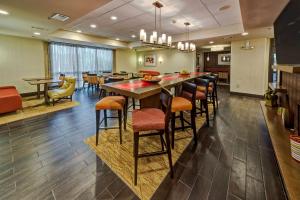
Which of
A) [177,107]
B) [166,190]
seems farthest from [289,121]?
[166,190]

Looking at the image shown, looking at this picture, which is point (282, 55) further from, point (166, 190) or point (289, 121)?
point (166, 190)

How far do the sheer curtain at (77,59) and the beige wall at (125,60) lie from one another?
19.6 inches

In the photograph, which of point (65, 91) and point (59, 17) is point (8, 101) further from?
point (59, 17)

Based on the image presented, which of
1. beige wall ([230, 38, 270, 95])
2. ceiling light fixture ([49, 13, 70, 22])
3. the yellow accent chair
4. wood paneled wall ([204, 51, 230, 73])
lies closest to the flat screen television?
ceiling light fixture ([49, 13, 70, 22])

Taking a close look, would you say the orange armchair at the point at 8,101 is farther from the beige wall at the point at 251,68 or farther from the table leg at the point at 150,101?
the beige wall at the point at 251,68

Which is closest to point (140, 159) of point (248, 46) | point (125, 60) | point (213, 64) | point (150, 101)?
point (150, 101)

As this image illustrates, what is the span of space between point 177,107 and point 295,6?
2111mm

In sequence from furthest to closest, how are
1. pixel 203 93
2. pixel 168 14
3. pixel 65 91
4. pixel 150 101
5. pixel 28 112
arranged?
pixel 65 91
pixel 28 112
pixel 168 14
pixel 203 93
pixel 150 101

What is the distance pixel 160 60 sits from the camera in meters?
10.6

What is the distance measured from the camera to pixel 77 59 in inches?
339

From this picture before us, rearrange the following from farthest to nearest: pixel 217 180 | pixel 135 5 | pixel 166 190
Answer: pixel 135 5
pixel 217 180
pixel 166 190

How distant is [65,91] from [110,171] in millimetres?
4550

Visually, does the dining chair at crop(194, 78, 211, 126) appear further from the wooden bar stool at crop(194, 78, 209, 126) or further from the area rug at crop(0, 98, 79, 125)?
the area rug at crop(0, 98, 79, 125)

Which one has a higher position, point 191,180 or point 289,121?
point 289,121
